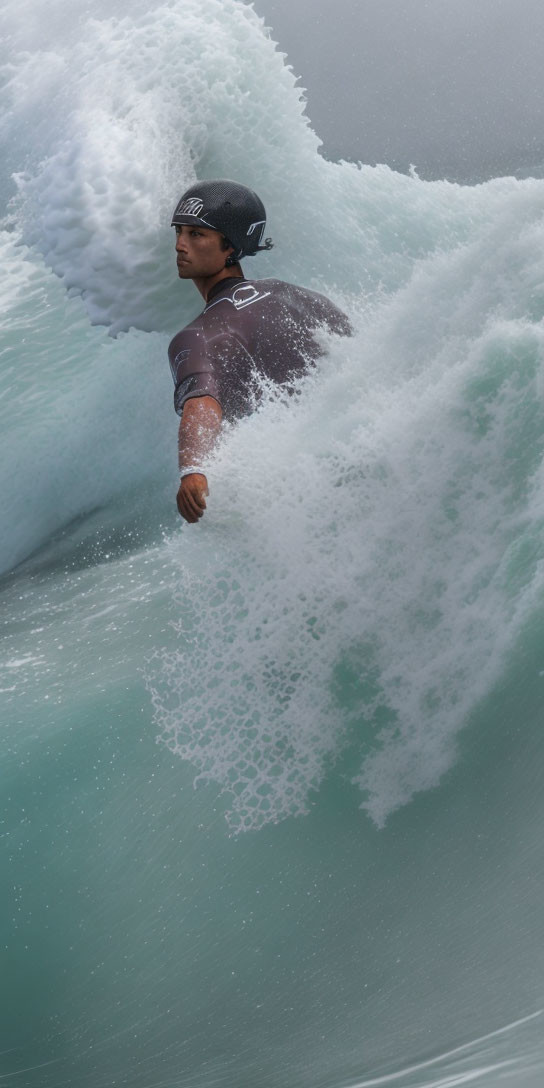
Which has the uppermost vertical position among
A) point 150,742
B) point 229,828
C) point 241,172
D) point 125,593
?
point 241,172

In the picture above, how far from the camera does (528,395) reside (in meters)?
1.03

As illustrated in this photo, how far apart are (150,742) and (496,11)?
1585 millimetres

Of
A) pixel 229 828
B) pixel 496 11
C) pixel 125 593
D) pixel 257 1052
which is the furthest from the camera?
pixel 496 11

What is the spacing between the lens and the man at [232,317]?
3.92 feet

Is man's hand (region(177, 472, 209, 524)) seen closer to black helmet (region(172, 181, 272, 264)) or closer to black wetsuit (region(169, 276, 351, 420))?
black wetsuit (region(169, 276, 351, 420))

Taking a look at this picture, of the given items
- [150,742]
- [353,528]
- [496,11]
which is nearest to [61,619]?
[150,742]

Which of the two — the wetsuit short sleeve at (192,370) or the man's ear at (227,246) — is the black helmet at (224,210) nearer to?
the man's ear at (227,246)

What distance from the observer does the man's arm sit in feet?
3.41

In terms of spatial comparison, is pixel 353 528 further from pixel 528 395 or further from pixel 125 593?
pixel 125 593

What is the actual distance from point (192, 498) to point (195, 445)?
0.23 feet

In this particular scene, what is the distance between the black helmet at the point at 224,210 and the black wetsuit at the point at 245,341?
6 cm

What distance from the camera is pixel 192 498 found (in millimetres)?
1038

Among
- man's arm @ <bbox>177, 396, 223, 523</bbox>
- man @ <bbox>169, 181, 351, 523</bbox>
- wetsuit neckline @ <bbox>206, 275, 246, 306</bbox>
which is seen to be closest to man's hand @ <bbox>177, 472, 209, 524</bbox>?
man's arm @ <bbox>177, 396, 223, 523</bbox>

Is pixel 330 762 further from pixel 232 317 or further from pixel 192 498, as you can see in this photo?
pixel 232 317
